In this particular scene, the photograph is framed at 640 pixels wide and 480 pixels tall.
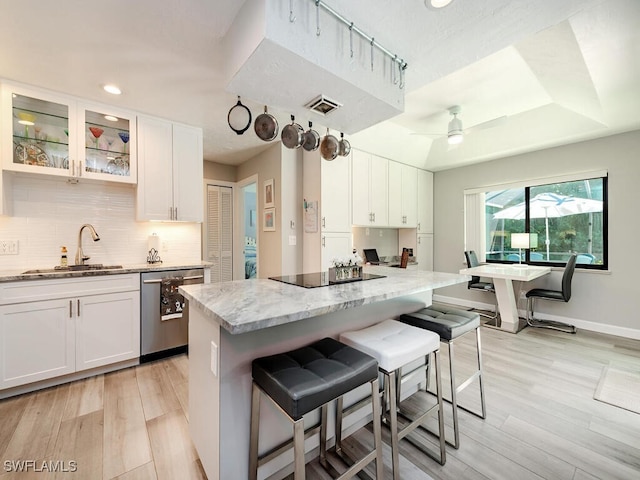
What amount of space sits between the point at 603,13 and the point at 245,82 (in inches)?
83.6

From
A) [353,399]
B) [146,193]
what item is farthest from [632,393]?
[146,193]

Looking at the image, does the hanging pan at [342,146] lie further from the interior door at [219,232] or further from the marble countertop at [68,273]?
the interior door at [219,232]

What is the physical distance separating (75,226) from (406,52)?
3341mm

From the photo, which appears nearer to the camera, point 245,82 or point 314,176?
point 245,82

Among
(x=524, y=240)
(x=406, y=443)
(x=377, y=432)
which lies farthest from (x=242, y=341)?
(x=524, y=240)

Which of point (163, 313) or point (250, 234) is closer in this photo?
point (163, 313)

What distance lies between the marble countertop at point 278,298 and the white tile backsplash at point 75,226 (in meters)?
1.99

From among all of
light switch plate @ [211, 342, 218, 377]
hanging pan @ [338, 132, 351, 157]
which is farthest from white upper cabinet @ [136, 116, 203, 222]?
light switch plate @ [211, 342, 218, 377]

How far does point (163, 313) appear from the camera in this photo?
8.89 ft

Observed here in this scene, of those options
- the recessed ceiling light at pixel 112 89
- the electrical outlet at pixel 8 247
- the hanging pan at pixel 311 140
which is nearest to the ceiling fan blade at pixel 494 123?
the hanging pan at pixel 311 140

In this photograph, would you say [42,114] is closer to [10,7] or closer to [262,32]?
[10,7]

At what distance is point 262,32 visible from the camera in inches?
50.1

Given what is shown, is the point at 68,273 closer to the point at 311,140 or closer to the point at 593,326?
the point at 311,140

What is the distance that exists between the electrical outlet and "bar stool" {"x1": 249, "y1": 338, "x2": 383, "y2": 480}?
2768 millimetres
